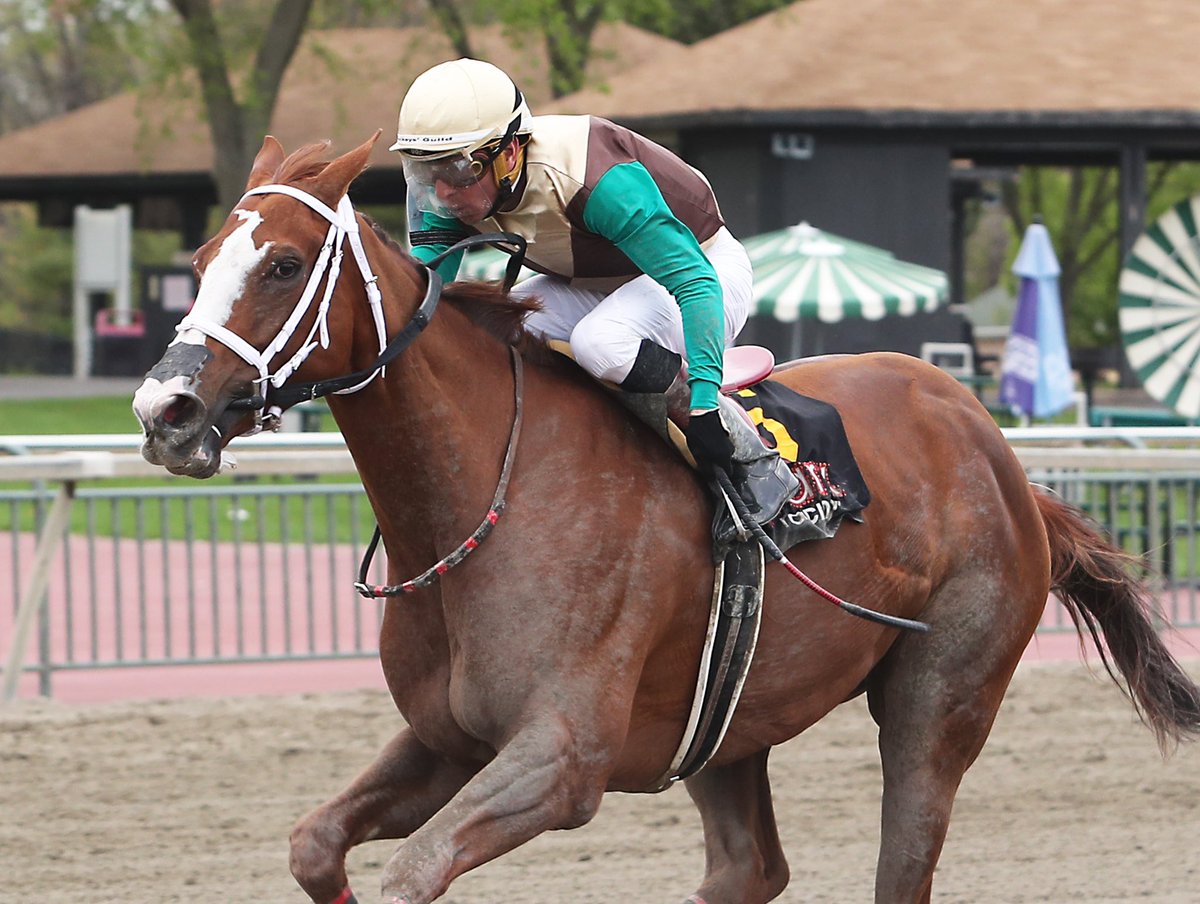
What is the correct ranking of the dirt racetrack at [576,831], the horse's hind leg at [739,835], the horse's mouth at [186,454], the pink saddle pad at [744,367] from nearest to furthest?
the horse's mouth at [186,454], the pink saddle pad at [744,367], the horse's hind leg at [739,835], the dirt racetrack at [576,831]

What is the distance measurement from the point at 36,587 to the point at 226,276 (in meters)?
4.59

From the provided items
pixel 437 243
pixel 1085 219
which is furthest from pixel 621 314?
pixel 1085 219

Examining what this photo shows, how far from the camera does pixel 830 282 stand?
559 inches

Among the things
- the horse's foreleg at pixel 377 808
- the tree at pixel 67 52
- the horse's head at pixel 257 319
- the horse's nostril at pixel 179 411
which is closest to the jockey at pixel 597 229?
the horse's head at pixel 257 319

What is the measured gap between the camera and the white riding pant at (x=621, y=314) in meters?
3.82

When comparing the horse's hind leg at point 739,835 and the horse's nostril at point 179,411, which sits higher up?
the horse's nostril at point 179,411

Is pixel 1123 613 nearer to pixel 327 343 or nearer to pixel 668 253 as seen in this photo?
pixel 668 253

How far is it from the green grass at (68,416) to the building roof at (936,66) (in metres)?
6.76

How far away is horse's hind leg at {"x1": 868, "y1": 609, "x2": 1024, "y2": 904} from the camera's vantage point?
4.39 meters

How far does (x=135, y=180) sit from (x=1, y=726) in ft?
77.4

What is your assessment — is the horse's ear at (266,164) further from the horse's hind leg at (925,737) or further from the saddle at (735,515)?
the horse's hind leg at (925,737)

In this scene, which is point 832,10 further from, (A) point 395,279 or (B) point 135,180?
(A) point 395,279

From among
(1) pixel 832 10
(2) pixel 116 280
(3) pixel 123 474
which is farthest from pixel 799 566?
(2) pixel 116 280

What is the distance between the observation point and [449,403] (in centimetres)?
369
